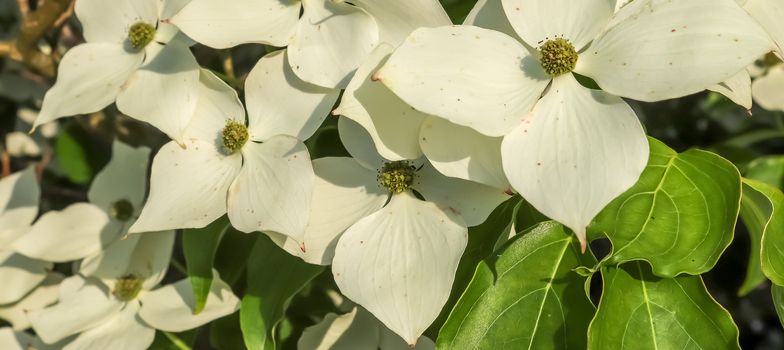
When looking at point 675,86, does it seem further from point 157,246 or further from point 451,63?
point 157,246

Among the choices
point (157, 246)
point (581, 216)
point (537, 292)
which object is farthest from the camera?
point (157, 246)

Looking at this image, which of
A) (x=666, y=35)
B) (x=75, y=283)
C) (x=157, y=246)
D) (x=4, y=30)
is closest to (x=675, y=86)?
(x=666, y=35)

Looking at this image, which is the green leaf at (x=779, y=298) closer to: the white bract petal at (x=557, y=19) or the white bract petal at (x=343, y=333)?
the white bract petal at (x=557, y=19)

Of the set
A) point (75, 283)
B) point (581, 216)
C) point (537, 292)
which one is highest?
point (581, 216)

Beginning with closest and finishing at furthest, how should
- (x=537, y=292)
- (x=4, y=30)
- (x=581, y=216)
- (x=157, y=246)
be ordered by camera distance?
1. (x=581, y=216)
2. (x=537, y=292)
3. (x=157, y=246)
4. (x=4, y=30)

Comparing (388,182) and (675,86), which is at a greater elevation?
(675,86)

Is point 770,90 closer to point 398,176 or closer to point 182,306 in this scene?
point 398,176

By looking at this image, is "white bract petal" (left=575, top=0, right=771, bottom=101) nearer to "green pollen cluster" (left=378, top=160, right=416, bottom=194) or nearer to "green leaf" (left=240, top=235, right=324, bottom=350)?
"green pollen cluster" (left=378, top=160, right=416, bottom=194)
